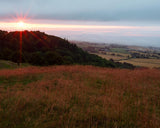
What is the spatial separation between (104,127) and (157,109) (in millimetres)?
1855

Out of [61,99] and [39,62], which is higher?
[61,99]

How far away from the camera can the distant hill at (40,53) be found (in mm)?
21328

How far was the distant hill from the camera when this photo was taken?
21.3 m

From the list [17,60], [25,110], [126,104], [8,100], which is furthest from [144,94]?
[17,60]

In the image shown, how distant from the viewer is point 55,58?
70.1ft

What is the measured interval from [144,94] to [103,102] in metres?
1.83

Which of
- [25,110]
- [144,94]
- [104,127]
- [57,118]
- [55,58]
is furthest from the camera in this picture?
[55,58]

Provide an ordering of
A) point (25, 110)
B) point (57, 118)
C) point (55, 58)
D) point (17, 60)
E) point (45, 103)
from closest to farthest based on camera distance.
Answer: point (57, 118), point (25, 110), point (45, 103), point (17, 60), point (55, 58)

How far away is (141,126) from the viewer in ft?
8.81

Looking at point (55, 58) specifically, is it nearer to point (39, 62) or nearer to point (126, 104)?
point (39, 62)

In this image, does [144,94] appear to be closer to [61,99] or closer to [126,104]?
[126,104]

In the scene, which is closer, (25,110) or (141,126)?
(141,126)

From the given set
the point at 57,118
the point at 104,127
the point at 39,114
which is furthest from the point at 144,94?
the point at 39,114

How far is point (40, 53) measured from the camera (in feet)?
96.6
